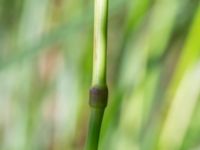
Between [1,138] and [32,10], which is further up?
[32,10]

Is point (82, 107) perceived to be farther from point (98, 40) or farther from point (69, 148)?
point (98, 40)

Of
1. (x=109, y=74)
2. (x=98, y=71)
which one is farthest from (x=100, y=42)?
(x=109, y=74)

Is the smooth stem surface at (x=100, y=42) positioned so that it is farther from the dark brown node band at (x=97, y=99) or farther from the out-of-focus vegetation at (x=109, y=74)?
the out-of-focus vegetation at (x=109, y=74)

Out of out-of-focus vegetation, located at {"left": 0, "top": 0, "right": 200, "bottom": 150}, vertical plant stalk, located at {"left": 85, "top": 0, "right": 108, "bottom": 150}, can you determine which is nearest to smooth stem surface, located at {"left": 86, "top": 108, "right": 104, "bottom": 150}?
vertical plant stalk, located at {"left": 85, "top": 0, "right": 108, "bottom": 150}

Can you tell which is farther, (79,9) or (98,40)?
(79,9)

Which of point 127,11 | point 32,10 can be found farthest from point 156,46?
point 32,10
